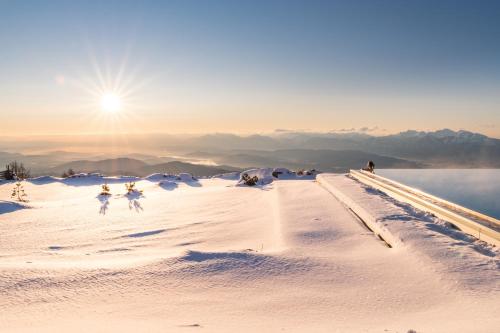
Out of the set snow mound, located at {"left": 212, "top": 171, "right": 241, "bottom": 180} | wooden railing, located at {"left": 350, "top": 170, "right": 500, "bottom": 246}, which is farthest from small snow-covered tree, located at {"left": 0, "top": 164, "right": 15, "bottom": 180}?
wooden railing, located at {"left": 350, "top": 170, "right": 500, "bottom": 246}

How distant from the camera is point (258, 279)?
2684 millimetres

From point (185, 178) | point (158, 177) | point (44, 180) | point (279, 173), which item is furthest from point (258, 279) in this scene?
point (44, 180)

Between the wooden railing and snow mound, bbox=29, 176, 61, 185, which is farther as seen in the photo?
snow mound, bbox=29, 176, 61, 185

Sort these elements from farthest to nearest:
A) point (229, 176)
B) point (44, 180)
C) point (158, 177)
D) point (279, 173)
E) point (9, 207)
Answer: point (229, 176)
point (279, 173)
point (158, 177)
point (44, 180)
point (9, 207)

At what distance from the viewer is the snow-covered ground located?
2.04 m

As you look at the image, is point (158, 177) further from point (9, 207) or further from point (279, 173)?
point (9, 207)

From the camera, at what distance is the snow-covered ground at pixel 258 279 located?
6.70 ft

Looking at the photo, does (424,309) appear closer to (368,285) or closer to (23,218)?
(368,285)

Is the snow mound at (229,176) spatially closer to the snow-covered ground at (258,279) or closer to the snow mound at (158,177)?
the snow mound at (158,177)

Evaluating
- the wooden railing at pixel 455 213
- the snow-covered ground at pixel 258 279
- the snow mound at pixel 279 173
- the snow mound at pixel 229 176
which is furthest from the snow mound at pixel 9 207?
the snow mound at pixel 229 176

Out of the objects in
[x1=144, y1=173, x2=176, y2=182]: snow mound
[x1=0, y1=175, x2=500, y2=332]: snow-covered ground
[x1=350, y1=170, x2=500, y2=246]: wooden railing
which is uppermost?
[x1=144, y1=173, x2=176, y2=182]: snow mound

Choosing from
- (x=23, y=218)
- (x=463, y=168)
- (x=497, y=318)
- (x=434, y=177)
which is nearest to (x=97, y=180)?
(x=23, y=218)

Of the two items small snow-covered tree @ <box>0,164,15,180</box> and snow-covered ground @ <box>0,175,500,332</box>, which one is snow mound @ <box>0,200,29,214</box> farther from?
small snow-covered tree @ <box>0,164,15,180</box>

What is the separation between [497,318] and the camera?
6.44ft
